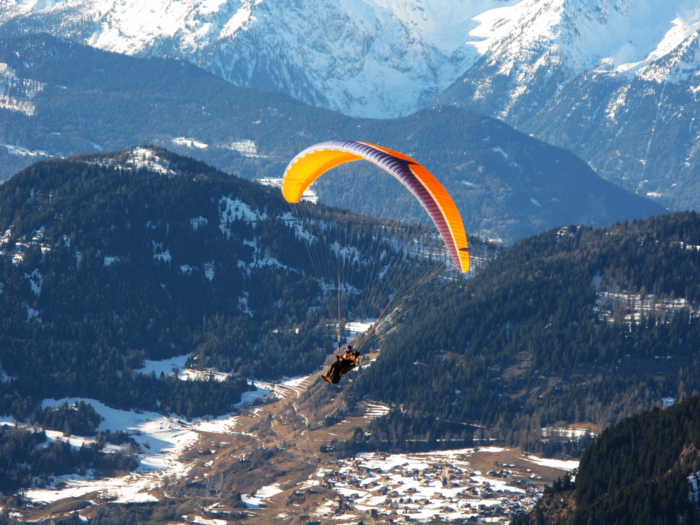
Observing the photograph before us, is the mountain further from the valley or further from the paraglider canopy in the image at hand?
the paraglider canopy

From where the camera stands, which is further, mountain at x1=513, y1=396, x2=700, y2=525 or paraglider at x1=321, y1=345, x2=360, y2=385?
mountain at x1=513, y1=396, x2=700, y2=525

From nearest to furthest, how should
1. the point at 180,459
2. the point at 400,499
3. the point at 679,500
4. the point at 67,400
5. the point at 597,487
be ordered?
the point at 679,500 < the point at 597,487 < the point at 400,499 < the point at 180,459 < the point at 67,400

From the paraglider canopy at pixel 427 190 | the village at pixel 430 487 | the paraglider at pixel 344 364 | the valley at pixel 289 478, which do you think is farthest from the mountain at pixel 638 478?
the paraglider at pixel 344 364

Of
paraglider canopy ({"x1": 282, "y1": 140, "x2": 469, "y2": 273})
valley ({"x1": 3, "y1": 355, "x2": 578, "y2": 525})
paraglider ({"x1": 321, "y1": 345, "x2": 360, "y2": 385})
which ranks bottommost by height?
valley ({"x1": 3, "y1": 355, "x2": 578, "y2": 525})

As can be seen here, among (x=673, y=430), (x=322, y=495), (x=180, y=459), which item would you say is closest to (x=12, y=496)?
(x=180, y=459)

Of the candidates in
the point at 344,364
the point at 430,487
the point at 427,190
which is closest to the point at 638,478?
the point at 430,487

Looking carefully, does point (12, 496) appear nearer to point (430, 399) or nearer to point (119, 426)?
point (119, 426)

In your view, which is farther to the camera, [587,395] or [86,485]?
[587,395]

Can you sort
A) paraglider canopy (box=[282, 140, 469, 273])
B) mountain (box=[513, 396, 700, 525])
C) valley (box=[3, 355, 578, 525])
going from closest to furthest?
paraglider canopy (box=[282, 140, 469, 273]) → mountain (box=[513, 396, 700, 525]) → valley (box=[3, 355, 578, 525])

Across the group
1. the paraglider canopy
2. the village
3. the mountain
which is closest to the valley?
the village
